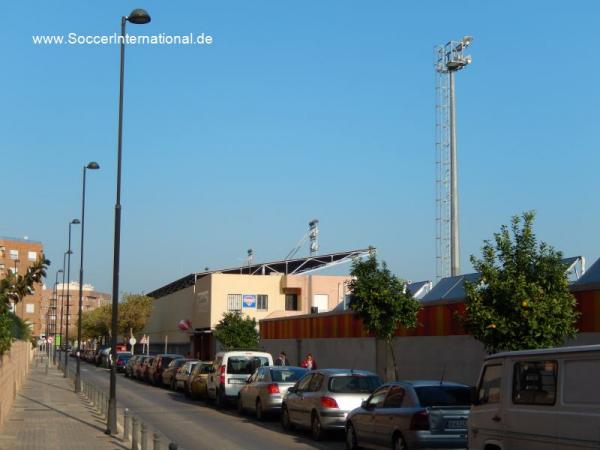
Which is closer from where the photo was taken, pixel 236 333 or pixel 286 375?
pixel 286 375

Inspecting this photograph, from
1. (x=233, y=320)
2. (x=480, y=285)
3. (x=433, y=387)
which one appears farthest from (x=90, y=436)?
(x=233, y=320)

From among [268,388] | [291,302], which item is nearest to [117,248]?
[268,388]

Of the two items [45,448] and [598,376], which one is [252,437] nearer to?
[45,448]

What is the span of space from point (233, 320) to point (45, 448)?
31.7m

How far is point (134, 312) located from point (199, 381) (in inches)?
2299

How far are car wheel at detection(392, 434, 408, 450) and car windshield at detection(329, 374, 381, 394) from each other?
396 centimetres

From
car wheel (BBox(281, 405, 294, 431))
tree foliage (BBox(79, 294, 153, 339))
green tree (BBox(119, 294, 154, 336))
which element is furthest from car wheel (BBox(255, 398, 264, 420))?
green tree (BBox(119, 294, 154, 336))

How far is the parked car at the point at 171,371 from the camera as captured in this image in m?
39.2

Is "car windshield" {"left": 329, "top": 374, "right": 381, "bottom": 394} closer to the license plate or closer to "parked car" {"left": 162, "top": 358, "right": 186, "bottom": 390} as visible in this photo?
the license plate

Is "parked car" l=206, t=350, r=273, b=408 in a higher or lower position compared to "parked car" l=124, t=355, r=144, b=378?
higher

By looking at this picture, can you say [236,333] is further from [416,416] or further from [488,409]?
[488,409]

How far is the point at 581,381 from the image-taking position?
9.04 m

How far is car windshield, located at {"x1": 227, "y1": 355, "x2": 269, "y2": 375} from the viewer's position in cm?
2769

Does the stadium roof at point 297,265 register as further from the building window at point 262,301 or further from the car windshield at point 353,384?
the car windshield at point 353,384
